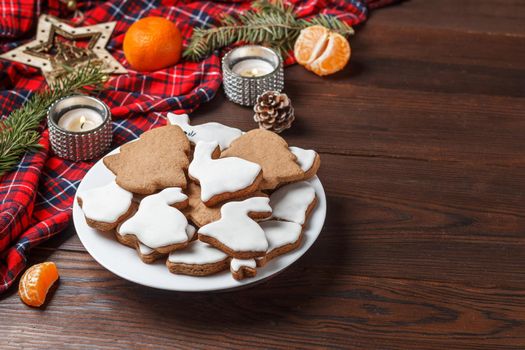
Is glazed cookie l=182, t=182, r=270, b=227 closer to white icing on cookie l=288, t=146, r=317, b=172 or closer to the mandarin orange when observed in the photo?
white icing on cookie l=288, t=146, r=317, b=172

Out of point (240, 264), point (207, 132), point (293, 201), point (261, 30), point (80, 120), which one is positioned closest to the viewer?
point (240, 264)

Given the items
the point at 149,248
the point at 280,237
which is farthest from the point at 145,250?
the point at 280,237

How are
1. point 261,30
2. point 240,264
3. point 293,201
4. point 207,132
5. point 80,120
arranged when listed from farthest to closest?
point 261,30 < point 80,120 < point 207,132 < point 293,201 < point 240,264

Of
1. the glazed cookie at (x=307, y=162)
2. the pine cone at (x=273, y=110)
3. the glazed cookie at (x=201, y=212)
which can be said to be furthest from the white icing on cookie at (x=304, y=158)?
the pine cone at (x=273, y=110)

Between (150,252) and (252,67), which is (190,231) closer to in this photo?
(150,252)

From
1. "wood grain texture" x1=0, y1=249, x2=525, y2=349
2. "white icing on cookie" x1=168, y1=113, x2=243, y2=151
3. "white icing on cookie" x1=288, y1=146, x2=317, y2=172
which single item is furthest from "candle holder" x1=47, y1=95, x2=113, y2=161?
"white icing on cookie" x1=288, y1=146, x2=317, y2=172

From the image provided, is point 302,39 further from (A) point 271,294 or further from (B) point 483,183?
(A) point 271,294
